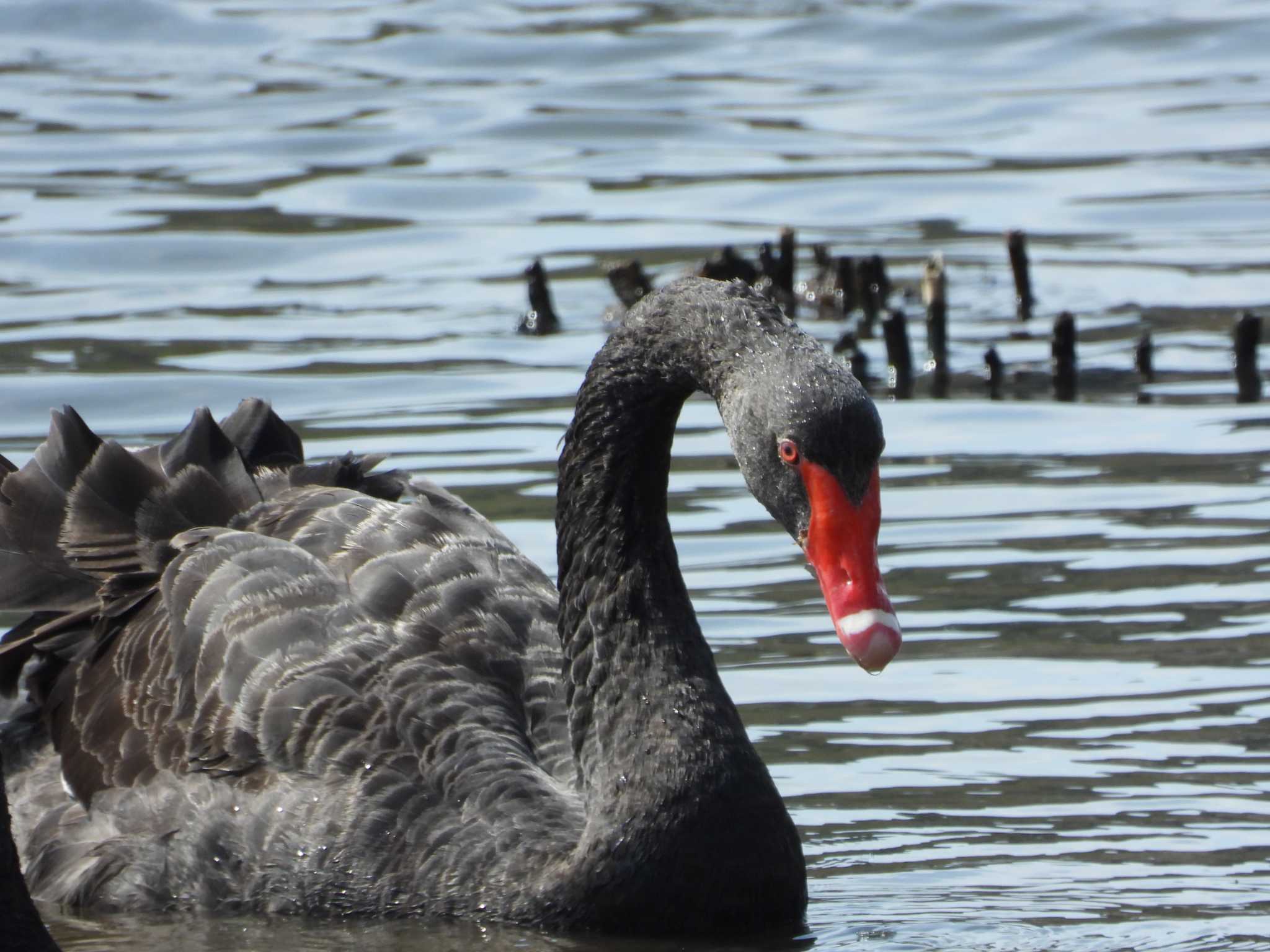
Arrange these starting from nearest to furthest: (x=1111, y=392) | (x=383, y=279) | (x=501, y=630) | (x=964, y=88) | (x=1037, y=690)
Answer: (x=501, y=630) < (x=1037, y=690) < (x=1111, y=392) < (x=383, y=279) < (x=964, y=88)

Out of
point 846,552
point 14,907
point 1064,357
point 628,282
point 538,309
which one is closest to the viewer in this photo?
point 14,907

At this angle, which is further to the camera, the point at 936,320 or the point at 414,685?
the point at 936,320

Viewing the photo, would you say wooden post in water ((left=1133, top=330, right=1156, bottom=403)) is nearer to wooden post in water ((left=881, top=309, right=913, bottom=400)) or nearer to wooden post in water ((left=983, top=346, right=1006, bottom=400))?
wooden post in water ((left=983, top=346, right=1006, bottom=400))

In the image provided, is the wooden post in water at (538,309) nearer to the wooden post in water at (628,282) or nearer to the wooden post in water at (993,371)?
the wooden post in water at (628,282)

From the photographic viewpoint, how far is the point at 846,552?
5.75 m

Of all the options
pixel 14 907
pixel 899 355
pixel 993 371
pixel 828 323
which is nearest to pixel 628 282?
pixel 828 323

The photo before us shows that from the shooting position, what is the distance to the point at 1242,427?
11.9 m

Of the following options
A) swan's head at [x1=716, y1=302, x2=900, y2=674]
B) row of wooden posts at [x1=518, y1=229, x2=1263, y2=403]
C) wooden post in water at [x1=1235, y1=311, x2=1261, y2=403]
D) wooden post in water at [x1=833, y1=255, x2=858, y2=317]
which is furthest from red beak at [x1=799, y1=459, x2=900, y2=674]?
wooden post in water at [x1=833, y1=255, x2=858, y2=317]

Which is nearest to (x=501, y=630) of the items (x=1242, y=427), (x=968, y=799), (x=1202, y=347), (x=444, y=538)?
(x=444, y=538)

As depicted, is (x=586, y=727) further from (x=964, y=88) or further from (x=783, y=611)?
(x=964, y=88)

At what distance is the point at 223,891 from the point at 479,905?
754 millimetres

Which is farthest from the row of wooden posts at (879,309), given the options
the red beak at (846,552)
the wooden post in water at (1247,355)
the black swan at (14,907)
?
the black swan at (14,907)

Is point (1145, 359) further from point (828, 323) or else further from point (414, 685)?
point (414, 685)

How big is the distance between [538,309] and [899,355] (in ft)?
7.63
